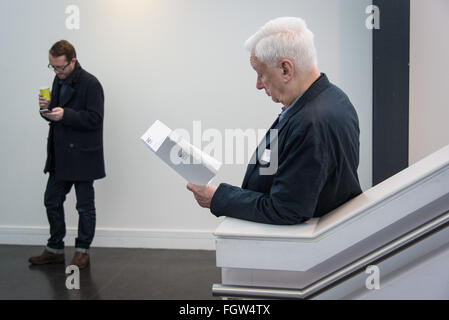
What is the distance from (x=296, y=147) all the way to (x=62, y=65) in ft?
7.96

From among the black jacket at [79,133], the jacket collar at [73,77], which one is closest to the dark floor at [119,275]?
the black jacket at [79,133]

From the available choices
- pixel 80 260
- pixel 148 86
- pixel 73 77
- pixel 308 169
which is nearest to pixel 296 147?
pixel 308 169

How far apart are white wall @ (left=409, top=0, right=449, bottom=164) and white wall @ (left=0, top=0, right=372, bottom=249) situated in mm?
398

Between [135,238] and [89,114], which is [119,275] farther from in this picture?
[89,114]

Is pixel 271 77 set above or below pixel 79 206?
above

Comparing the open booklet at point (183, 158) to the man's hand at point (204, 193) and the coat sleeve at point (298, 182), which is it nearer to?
the man's hand at point (204, 193)

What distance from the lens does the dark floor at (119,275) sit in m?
2.77

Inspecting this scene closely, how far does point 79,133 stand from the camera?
315 centimetres

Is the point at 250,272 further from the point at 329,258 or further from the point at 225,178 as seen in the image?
the point at 225,178

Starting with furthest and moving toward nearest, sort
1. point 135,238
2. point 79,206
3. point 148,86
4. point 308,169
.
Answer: point 135,238 < point 148,86 < point 79,206 < point 308,169

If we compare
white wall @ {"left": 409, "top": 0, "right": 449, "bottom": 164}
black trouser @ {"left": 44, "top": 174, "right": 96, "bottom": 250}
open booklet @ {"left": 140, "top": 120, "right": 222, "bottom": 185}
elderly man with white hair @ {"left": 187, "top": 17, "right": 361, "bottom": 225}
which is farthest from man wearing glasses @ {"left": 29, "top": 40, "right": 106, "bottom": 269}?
white wall @ {"left": 409, "top": 0, "right": 449, "bottom": 164}

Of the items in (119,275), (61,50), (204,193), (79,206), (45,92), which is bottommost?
(119,275)

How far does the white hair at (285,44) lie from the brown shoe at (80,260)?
2.46m

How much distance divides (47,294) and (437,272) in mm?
2438
